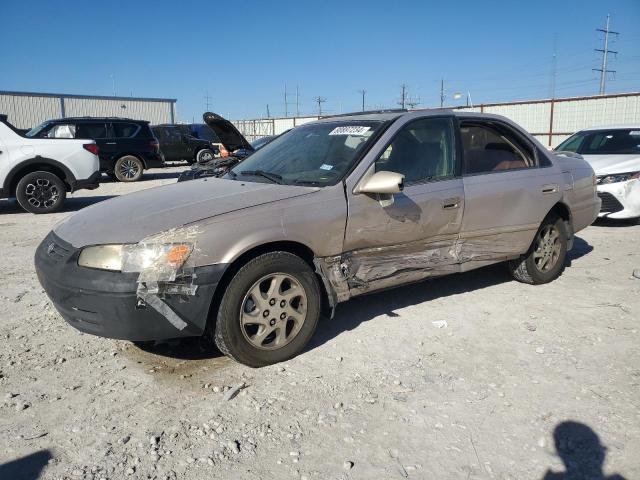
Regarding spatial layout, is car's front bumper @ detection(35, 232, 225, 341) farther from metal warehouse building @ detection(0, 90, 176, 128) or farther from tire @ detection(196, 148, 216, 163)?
metal warehouse building @ detection(0, 90, 176, 128)

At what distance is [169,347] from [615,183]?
6.87 metres

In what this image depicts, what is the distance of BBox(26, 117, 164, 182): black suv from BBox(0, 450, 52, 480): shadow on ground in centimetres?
1335

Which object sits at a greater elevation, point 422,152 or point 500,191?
point 422,152

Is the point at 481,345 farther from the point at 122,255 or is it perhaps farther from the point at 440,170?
the point at 122,255

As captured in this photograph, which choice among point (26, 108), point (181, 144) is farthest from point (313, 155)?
point (26, 108)

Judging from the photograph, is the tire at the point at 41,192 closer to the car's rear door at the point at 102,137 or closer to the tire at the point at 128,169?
the car's rear door at the point at 102,137

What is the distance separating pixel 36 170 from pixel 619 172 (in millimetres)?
9540

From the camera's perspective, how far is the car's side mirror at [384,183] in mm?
3451

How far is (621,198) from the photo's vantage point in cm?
762

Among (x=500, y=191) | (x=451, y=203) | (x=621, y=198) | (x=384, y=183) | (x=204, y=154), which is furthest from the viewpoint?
(x=204, y=154)

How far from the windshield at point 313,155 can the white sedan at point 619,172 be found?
17.3 feet

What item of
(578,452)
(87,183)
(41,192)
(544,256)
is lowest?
(578,452)

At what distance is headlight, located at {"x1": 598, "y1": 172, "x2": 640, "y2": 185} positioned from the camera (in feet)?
25.0

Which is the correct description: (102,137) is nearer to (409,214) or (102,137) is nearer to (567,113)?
(409,214)
